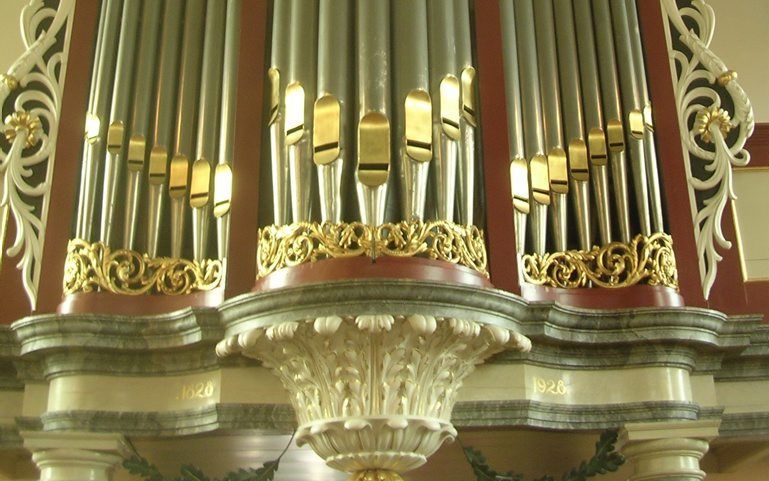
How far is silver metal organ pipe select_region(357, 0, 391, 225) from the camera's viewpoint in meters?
5.75

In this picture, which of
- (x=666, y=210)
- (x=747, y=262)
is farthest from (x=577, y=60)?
(x=747, y=262)

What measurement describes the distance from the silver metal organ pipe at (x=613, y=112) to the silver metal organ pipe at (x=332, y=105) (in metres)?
1.56

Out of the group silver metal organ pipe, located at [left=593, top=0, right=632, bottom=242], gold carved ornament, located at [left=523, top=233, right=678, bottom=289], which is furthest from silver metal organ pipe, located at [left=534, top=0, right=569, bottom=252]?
silver metal organ pipe, located at [left=593, top=0, right=632, bottom=242]

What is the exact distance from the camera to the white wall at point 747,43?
8.38 metres

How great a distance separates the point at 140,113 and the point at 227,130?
59 cm

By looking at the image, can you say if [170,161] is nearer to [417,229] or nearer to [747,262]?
[417,229]

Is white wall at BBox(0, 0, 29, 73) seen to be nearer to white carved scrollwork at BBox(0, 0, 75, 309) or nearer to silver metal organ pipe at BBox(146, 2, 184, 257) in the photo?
white carved scrollwork at BBox(0, 0, 75, 309)

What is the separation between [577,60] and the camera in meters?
6.83

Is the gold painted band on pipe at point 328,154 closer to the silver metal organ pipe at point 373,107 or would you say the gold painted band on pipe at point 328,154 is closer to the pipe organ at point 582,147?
the silver metal organ pipe at point 373,107

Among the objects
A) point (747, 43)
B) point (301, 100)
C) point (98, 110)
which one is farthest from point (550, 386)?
point (747, 43)

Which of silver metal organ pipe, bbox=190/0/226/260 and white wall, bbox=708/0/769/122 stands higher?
white wall, bbox=708/0/769/122

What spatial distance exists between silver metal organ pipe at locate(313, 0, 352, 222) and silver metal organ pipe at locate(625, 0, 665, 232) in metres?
1.77

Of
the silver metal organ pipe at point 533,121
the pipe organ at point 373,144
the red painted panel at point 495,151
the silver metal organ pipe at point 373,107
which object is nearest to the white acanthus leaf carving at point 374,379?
the pipe organ at point 373,144

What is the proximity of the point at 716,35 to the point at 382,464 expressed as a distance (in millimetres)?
4729
